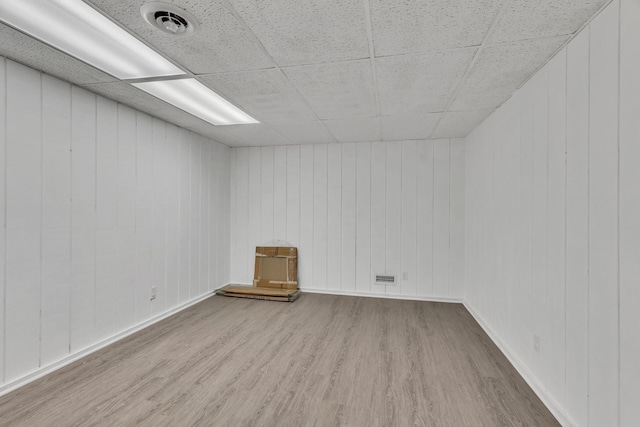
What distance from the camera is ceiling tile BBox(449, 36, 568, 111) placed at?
191cm

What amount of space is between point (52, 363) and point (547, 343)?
12.6 feet

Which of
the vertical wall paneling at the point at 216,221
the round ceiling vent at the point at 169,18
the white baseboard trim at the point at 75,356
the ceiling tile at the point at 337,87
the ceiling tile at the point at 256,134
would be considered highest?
the ceiling tile at the point at 256,134

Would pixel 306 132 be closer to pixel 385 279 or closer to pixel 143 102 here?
pixel 143 102

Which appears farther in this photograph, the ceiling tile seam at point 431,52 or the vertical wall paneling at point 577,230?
the ceiling tile seam at point 431,52

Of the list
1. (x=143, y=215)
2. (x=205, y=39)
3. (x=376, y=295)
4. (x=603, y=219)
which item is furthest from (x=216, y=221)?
(x=603, y=219)

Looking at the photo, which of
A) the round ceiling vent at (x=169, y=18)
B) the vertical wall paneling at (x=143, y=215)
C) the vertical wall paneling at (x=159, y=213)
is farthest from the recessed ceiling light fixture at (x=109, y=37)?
the vertical wall paneling at (x=159, y=213)

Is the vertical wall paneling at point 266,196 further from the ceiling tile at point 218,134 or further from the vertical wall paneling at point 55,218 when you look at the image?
the vertical wall paneling at point 55,218

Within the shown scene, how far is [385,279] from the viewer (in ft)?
14.9

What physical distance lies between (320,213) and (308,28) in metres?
3.26

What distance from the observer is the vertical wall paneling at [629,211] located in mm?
1328

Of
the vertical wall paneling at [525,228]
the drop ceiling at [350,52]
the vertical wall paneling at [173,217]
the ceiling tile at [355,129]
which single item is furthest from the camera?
the vertical wall paneling at [173,217]

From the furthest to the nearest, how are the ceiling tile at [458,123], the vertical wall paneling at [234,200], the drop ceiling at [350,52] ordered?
the vertical wall paneling at [234,200], the ceiling tile at [458,123], the drop ceiling at [350,52]

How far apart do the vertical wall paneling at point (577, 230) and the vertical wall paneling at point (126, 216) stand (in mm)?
3846

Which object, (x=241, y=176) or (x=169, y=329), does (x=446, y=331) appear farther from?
(x=241, y=176)
